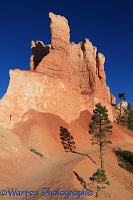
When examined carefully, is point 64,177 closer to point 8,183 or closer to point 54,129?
point 8,183

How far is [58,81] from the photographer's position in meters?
53.5

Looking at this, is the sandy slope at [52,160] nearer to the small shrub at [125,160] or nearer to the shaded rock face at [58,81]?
the small shrub at [125,160]

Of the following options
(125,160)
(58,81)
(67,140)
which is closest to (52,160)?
(67,140)

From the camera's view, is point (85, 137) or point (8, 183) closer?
point (8, 183)

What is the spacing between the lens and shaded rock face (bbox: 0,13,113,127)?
147 ft

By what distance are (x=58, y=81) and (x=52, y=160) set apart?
2484 centimetres

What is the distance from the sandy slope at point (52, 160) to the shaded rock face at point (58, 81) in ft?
8.78

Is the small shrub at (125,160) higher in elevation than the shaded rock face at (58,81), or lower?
lower

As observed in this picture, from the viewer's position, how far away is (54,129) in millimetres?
45844

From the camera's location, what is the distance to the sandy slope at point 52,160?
2028 centimetres

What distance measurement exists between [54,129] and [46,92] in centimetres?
940

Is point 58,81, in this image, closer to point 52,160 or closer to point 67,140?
point 67,140

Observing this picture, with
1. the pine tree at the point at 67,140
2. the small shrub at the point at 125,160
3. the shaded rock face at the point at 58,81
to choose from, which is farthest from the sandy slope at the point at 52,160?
the shaded rock face at the point at 58,81

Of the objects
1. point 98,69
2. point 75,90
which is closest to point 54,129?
point 75,90
